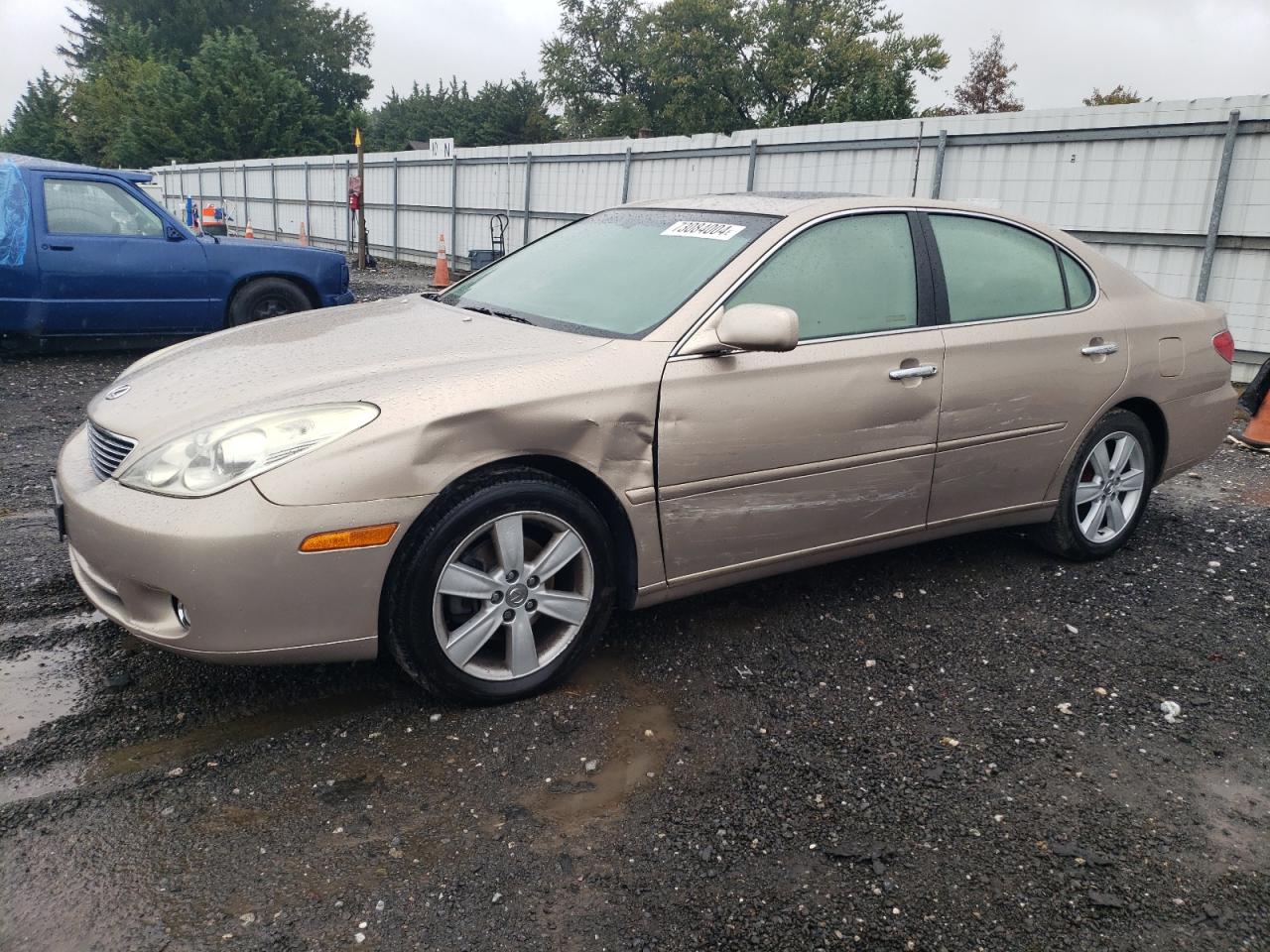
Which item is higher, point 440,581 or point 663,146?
point 663,146

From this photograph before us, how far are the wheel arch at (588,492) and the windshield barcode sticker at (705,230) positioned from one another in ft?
3.56

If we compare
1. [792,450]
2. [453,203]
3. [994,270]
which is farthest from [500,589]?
[453,203]

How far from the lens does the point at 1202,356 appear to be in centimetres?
467

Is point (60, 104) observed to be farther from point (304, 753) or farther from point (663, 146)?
point (304, 753)

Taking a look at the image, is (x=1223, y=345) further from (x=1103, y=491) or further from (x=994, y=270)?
(x=994, y=270)

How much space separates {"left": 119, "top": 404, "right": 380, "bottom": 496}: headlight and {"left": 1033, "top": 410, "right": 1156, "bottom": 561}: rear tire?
120 inches

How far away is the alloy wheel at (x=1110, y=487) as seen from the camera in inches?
175

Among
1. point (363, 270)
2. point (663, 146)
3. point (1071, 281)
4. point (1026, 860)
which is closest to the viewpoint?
point (1026, 860)

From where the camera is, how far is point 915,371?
145 inches

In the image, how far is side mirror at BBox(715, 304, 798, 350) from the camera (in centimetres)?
314

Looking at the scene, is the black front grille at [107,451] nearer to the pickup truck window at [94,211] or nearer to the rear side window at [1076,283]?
the rear side window at [1076,283]

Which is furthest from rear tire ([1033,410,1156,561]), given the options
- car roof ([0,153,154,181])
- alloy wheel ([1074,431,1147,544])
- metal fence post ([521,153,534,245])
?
metal fence post ([521,153,534,245])

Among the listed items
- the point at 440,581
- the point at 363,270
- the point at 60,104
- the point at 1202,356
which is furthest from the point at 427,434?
the point at 60,104

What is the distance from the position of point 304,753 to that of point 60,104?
2931 inches
